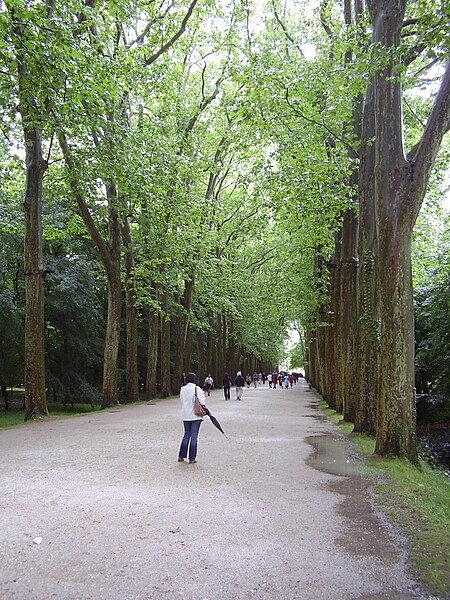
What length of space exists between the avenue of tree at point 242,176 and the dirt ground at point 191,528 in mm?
3110

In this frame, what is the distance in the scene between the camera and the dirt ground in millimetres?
4555

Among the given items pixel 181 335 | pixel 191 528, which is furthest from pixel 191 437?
pixel 181 335

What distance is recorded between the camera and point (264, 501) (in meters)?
7.39

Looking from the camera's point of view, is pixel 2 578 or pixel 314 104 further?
pixel 314 104

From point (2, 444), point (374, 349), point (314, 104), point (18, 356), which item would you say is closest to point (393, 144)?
point (374, 349)

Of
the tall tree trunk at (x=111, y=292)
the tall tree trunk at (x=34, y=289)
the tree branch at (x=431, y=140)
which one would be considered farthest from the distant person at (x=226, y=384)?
the tree branch at (x=431, y=140)

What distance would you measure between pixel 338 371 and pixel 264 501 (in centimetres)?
1285

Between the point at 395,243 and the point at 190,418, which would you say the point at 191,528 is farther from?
the point at 395,243

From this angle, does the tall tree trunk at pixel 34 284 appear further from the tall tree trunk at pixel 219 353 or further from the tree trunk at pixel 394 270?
the tall tree trunk at pixel 219 353

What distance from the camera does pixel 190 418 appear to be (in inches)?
385

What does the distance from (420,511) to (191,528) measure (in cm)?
295

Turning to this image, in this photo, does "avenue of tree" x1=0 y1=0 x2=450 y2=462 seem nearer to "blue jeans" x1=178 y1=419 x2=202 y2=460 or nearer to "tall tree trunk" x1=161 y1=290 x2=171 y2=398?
"tall tree trunk" x1=161 y1=290 x2=171 y2=398

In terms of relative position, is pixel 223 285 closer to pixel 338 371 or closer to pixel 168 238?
pixel 168 238

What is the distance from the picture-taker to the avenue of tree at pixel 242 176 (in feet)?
33.1
